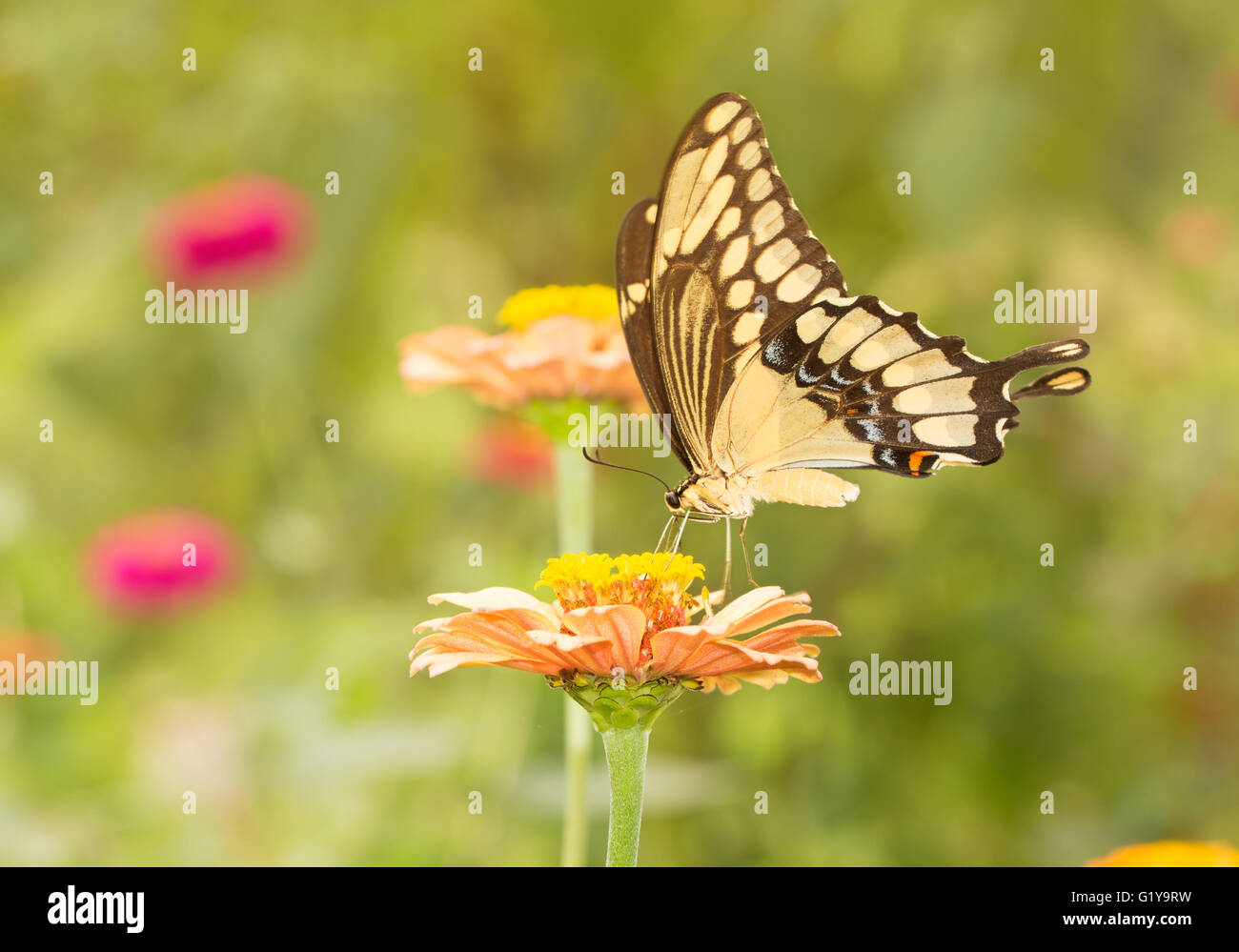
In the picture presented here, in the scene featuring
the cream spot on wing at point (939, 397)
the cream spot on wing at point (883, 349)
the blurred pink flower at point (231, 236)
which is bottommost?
the cream spot on wing at point (939, 397)

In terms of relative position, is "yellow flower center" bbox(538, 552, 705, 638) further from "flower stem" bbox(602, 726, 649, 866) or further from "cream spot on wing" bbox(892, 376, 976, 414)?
"cream spot on wing" bbox(892, 376, 976, 414)

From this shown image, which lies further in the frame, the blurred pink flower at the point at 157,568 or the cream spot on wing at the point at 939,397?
the blurred pink flower at the point at 157,568

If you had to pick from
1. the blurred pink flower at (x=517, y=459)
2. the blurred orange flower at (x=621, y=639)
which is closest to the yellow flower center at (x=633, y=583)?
the blurred orange flower at (x=621, y=639)

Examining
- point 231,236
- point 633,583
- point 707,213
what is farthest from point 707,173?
point 231,236

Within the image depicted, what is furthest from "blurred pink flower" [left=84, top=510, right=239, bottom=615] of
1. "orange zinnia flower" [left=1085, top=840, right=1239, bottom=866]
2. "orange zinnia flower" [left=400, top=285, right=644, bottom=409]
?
"orange zinnia flower" [left=1085, top=840, right=1239, bottom=866]

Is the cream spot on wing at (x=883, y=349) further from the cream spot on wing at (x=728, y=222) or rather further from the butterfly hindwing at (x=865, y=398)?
the cream spot on wing at (x=728, y=222)
